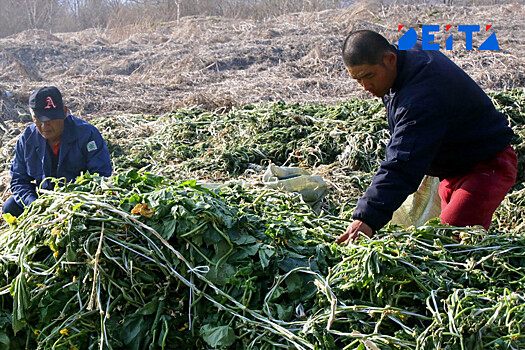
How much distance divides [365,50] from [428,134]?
1.76 ft

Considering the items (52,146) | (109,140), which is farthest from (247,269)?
(109,140)

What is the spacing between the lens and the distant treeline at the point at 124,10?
24.8 metres

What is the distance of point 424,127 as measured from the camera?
2.72 meters

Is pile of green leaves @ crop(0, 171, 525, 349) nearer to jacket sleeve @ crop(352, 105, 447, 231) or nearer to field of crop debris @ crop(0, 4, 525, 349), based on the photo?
field of crop debris @ crop(0, 4, 525, 349)

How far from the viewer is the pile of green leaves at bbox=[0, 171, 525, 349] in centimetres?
228

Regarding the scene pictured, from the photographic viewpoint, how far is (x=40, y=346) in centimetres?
245

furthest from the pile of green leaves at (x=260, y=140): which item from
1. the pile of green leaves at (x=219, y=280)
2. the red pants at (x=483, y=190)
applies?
the pile of green leaves at (x=219, y=280)

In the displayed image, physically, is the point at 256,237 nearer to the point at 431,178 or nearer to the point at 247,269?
the point at 247,269

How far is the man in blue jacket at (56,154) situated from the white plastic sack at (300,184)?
4.43 feet

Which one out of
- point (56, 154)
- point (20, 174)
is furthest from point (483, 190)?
point (20, 174)

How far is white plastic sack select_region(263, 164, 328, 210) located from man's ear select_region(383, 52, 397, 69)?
5.21 ft

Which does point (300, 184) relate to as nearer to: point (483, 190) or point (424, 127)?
point (483, 190)

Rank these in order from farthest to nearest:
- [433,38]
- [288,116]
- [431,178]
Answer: [433,38]
[288,116]
[431,178]

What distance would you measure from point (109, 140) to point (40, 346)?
489cm
